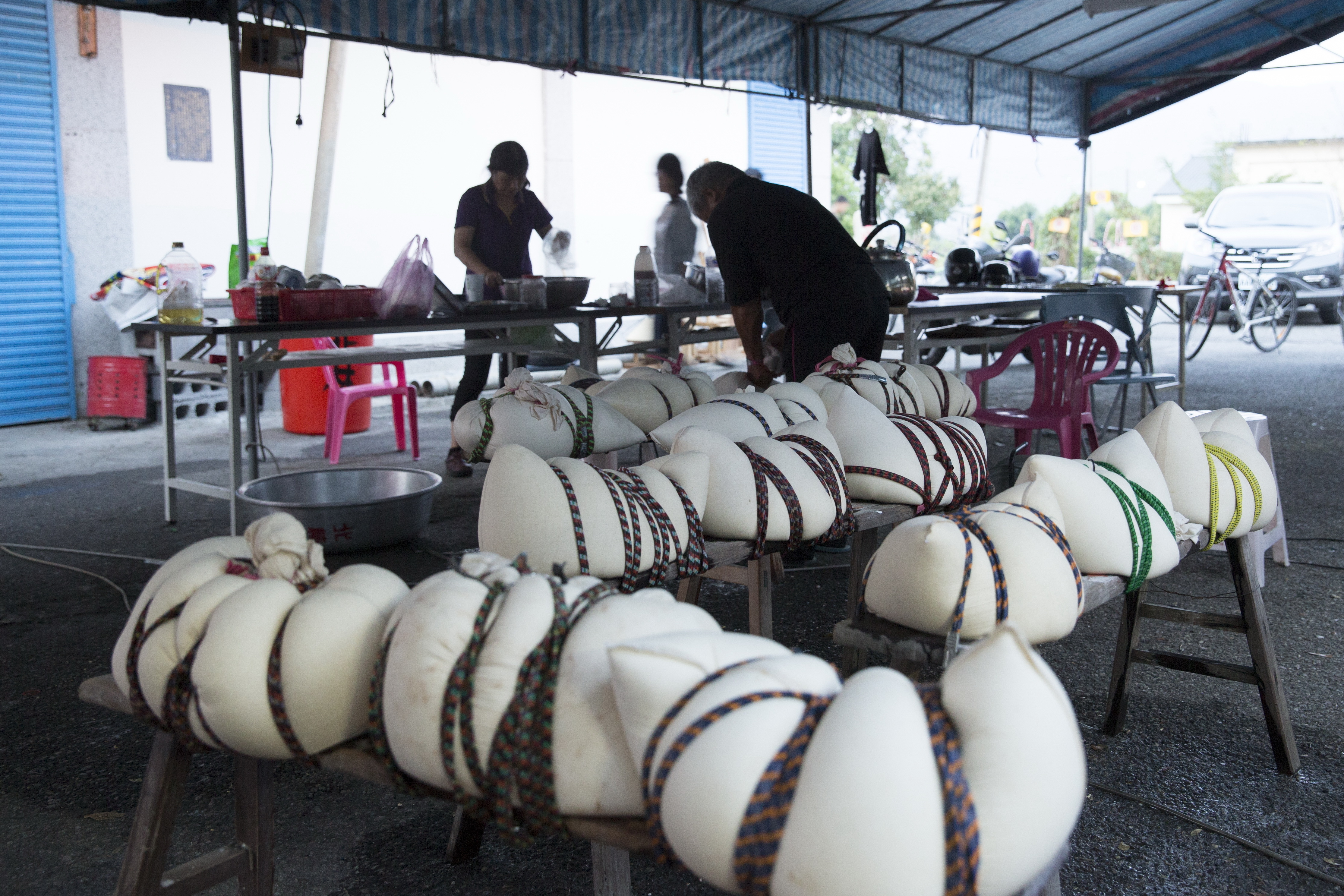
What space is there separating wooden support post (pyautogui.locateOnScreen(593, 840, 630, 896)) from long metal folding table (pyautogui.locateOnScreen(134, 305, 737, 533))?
9.52 feet

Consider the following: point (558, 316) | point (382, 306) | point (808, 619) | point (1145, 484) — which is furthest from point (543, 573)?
point (558, 316)

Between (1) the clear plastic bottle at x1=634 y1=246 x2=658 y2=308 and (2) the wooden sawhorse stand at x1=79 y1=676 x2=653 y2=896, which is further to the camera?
(1) the clear plastic bottle at x1=634 y1=246 x2=658 y2=308

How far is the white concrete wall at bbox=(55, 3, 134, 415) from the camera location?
7.19 metres

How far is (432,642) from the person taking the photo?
105 centimetres

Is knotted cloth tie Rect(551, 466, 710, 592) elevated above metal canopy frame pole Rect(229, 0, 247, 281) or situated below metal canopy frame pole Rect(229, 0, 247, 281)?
below

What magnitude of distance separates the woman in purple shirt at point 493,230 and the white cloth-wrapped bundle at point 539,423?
275cm

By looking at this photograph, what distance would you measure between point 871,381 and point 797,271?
3.94ft

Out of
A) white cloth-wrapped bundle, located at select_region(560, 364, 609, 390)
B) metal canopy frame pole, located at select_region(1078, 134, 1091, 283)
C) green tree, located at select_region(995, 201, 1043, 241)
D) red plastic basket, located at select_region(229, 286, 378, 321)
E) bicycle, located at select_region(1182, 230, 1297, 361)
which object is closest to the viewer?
white cloth-wrapped bundle, located at select_region(560, 364, 609, 390)

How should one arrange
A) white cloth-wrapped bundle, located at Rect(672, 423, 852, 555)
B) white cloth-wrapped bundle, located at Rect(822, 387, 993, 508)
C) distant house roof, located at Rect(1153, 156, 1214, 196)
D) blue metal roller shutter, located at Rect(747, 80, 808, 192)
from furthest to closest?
distant house roof, located at Rect(1153, 156, 1214, 196) → blue metal roller shutter, located at Rect(747, 80, 808, 192) → white cloth-wrapped bundle, located at Rect(822, 387, 993, 508) → white cloth-wrapped bundle, located at Rect(672, 423, 852, 555)

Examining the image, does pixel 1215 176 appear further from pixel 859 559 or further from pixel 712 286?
pixel 859 559

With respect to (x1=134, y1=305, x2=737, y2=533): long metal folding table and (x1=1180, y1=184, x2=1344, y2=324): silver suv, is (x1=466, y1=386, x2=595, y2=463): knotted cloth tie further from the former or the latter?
(x1=1180, y1=184, x2=1344, y2=324): silver suv

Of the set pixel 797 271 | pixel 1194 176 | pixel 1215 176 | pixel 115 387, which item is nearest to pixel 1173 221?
pixel 1215 176

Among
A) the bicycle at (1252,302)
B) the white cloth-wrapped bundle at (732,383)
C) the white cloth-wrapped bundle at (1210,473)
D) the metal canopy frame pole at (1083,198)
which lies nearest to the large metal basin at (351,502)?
the white cloth-wrapped bundle at (732,383)

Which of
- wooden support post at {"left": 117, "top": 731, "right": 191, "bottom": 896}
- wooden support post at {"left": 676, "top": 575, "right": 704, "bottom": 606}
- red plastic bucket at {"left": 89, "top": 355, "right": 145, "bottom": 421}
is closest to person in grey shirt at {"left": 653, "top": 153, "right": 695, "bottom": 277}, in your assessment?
red plastic bucket at {"left": 89, "top": 355, "right": 145, "bottom": 421}
